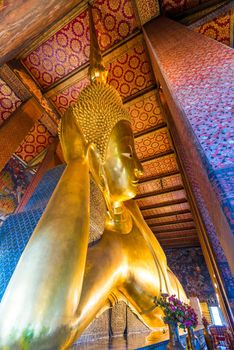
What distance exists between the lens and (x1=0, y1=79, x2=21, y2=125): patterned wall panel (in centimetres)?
263

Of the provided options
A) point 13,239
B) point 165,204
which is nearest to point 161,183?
point 165,204

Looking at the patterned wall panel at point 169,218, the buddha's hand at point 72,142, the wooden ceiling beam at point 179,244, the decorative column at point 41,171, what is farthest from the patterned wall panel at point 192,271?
the buddha's hand at point 72,142

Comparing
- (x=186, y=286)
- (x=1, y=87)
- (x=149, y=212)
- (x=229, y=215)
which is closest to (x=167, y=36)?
(x=229, y=215)

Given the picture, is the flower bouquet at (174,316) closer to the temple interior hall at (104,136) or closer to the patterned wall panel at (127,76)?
the temple interior hall at (104,136)

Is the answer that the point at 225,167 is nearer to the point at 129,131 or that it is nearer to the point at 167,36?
the point at 129,131

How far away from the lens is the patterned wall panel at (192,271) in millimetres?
6328

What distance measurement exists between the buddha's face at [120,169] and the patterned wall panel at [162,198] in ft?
13.7

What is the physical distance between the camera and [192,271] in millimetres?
6695

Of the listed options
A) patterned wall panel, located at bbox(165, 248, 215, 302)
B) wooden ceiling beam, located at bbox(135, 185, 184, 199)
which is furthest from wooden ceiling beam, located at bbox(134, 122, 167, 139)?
patterned wall panel, located at bbox(165, 248, 215, 302)

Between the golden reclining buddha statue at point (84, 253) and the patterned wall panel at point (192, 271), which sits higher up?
the golden reclining buddha statue at point (84, 253)

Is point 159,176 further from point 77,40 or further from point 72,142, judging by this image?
point 72,142

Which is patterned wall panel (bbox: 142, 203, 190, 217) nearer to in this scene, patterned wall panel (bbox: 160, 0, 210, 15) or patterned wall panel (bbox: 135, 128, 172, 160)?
patterned wall panel (bbox: 135, 128, 172, 160)

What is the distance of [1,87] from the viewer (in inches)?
103

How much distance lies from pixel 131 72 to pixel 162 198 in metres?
3.38
